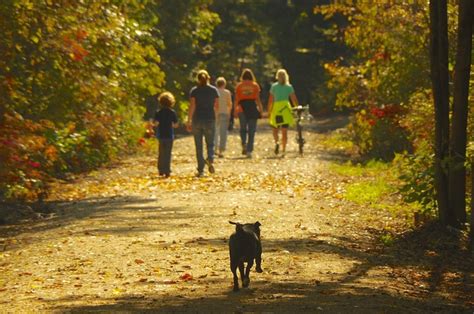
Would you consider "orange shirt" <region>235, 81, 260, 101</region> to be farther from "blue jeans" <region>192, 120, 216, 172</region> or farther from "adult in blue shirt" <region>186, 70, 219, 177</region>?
"adult in blue shirt" <region>186, 70, 219, 177</region>

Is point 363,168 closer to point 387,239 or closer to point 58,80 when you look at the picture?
point 58,80

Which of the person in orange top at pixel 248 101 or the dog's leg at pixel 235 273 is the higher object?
the person in orange top at pixel 248 101

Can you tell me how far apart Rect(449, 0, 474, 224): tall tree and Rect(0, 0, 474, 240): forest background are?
374mm

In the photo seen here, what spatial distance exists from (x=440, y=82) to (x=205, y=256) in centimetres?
413

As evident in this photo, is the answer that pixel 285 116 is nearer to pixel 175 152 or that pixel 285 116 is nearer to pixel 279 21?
pixel 175 152

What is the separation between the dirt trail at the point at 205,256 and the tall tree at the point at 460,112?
3.85 ft

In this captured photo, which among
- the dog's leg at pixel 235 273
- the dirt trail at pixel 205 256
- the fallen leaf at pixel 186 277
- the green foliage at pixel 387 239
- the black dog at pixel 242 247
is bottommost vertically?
the green foliage at pixel 387 239

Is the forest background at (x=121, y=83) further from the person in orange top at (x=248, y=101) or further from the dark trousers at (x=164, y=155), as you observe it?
the person in orange top at (x=248, y=101)

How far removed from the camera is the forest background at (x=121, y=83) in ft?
59.0

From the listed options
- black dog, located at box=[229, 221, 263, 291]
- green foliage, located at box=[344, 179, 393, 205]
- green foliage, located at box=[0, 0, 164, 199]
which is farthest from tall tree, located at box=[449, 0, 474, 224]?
green foliage, located at box=[0, 0, 164, 199]

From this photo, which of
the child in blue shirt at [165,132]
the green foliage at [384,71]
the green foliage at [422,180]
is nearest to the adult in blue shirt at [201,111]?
the child in blue shirt at [165,132]

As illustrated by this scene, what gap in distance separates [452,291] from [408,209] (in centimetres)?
675

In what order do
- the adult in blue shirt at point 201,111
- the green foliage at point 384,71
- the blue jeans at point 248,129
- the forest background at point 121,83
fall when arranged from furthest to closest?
the blue jeans at point 248,129 → the green foliage at point 384,71 → the adult in blue shirt at point 201,111 → the forest background at point 121,83

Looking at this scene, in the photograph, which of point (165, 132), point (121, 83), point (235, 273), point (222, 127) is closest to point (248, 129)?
point (222, 127)
